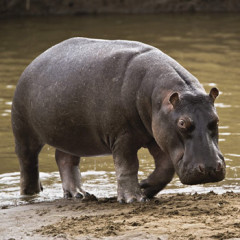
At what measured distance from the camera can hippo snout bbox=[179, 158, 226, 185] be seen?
5.34 metres

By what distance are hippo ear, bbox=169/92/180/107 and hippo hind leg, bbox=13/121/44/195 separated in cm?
190

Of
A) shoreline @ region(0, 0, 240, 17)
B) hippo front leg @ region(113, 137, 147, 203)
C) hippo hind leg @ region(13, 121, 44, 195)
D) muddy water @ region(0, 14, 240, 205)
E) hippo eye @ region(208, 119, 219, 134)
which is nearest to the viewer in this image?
hippo eye @ region(208, 119, 219, 134)

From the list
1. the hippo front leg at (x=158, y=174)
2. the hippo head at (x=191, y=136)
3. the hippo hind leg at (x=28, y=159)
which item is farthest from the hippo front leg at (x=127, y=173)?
the hippo hind leg at (x=28, y=159)

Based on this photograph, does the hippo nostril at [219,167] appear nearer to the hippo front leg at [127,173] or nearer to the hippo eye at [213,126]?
the hippo eye at [213,126]

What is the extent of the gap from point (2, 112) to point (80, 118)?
4319 millimetres

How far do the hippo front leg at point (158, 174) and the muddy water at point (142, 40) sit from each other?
2.65ft

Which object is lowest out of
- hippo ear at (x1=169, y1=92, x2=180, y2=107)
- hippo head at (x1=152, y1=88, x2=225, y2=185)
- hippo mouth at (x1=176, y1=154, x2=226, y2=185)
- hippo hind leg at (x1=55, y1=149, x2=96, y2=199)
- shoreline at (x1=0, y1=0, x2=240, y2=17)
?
hippo hind leg at (x1=55, y1=149, x2=96, y2=199)

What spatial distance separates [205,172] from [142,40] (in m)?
11.8

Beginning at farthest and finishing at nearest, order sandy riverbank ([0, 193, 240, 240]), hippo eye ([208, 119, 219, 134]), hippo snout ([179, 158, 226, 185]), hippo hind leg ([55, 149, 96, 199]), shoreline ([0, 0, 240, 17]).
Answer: shoreline ([0, 0, 240, 17]) < hippo hind leg ([55, 149, 96, 199]) < hippo eye ([208, 119, 219, 134]) < hippo snout ([179, 158, 226, 185]) < sandy riverbank ([0, 193, 240, 240])

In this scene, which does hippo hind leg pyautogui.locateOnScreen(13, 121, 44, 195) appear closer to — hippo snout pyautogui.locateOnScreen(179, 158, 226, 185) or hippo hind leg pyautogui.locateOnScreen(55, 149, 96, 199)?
hippo hind leg pyautogui.locateOnScreen(55, 149, 96, 199)

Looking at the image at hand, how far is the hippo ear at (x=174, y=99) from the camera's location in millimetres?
5559

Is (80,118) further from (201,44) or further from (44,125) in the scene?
(201,44)

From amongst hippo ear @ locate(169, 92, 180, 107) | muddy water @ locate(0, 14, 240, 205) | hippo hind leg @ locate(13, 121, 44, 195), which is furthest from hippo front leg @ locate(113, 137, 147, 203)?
hippo hind leg @ locate(13, 121, 44, 195)

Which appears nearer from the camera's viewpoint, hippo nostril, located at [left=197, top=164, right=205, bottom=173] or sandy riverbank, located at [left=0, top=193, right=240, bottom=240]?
sandy riverbank, located at [left=0, top=193, right=240, bottom=240]
